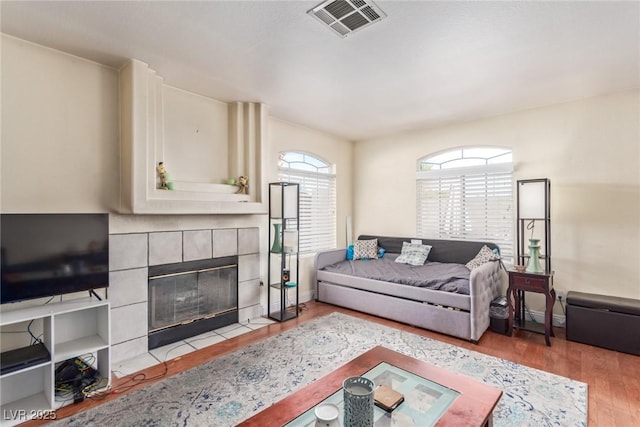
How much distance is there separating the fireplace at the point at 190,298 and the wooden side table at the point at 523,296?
316cm

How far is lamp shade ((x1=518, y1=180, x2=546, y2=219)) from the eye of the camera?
3439 millimetres

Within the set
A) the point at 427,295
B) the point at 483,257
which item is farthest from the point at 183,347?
the point at 483,257

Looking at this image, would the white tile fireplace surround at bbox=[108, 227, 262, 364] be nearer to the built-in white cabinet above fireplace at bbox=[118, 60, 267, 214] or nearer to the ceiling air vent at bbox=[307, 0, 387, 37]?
the built-in white cabinet above fireplace at bbox=[118, 60, 267, 214]

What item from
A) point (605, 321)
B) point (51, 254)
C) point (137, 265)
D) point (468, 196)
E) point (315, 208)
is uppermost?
point (468, 196)

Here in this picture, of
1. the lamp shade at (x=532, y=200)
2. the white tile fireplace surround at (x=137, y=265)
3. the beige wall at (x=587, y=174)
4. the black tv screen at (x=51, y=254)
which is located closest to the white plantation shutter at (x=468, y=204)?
the beige wall at (x=587, y=174)

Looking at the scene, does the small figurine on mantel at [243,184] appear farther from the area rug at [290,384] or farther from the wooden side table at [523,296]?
→ the wooden side table at [523,296]

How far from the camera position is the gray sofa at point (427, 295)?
10.5ft

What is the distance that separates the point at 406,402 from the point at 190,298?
8.41 feet

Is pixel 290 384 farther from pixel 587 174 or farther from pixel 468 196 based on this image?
pixel 587 174

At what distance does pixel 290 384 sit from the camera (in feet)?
7.93

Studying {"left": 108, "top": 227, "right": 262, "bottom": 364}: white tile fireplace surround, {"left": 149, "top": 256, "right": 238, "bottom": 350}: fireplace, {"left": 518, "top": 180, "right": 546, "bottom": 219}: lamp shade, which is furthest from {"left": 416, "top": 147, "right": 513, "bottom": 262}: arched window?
{"left": 108, "top": 227, "right": 262, "bottom": 364}: white tile fireplace surround

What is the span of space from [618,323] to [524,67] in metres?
2.61

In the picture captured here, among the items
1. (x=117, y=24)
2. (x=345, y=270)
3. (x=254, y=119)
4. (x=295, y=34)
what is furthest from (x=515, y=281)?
(x=117, y=24)

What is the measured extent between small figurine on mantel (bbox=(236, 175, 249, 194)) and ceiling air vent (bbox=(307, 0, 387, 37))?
6.62 feet
